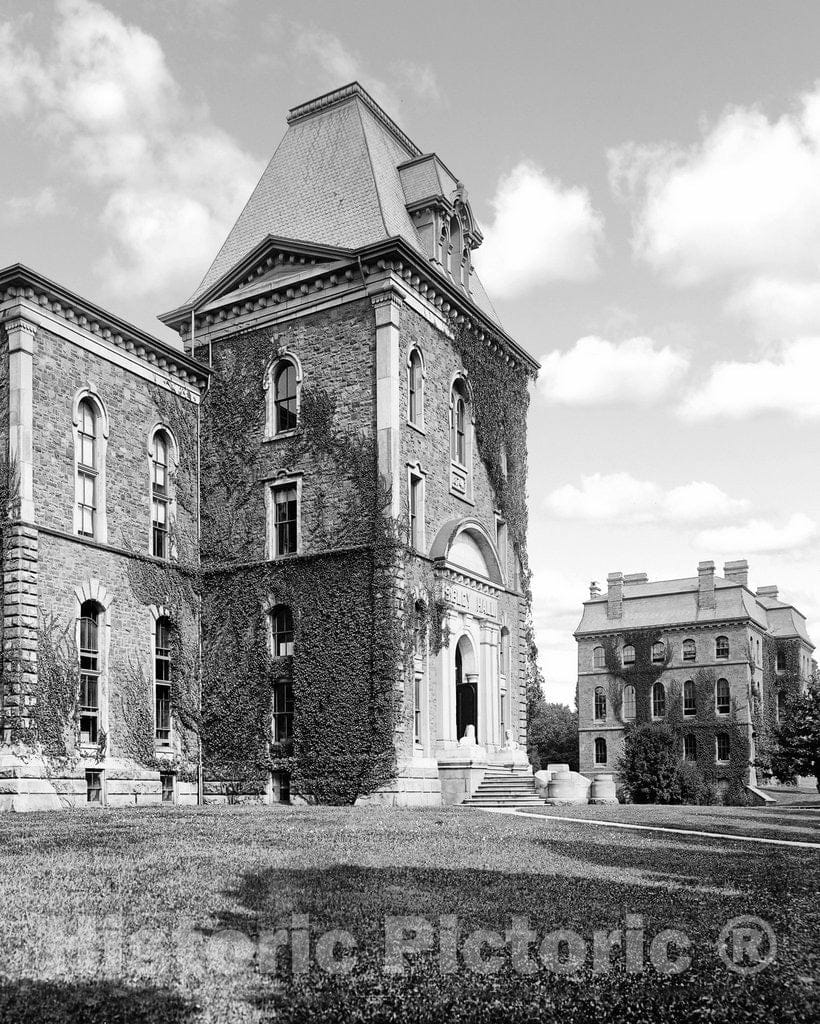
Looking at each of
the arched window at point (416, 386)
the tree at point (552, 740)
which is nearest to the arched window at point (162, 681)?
the arched window at point (416, 386)

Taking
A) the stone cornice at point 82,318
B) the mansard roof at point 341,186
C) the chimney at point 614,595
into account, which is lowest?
the chimney at point 614,595

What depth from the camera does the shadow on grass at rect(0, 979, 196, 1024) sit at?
6352 mm

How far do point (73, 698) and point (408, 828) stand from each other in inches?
447

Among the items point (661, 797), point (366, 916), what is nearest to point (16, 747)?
point (366, 916)

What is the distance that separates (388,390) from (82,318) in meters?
7.80

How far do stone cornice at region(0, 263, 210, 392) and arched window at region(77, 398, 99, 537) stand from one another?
1.97 meters

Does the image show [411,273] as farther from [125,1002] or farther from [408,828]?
[125,1002]

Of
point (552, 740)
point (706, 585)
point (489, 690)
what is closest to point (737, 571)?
point (706, 585)

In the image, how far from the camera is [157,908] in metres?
8.98

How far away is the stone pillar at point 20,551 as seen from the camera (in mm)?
23844

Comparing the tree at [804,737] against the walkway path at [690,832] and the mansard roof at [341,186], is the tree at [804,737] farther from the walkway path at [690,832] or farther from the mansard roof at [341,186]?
the walkway path at [690,832]

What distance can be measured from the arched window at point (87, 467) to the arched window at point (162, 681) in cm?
355

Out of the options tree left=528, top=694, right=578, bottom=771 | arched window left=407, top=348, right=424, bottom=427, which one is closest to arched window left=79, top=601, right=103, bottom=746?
arched window left=407, top=348, right=424, bottom=427

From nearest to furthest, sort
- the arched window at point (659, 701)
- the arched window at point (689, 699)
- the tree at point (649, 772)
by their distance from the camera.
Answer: the tree at point (649, 772), the arched window at point (689, 699), the arched window at point (659, 701)
